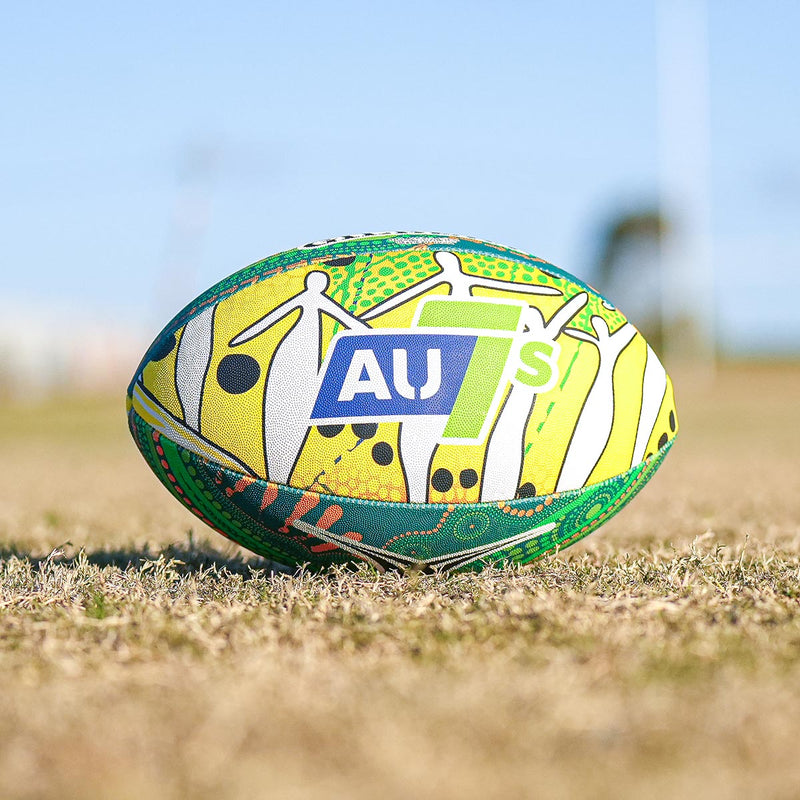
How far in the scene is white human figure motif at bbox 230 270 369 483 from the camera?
2.97m

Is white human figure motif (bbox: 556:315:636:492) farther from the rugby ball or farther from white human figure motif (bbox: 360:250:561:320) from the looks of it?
white human figure motif (bbox: 360:250:561:320)

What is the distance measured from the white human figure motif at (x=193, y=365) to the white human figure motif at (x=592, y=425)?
1077 mm

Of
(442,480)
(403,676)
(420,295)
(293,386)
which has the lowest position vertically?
(403,676)

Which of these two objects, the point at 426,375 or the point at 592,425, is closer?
the point at 426,375

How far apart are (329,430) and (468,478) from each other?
16.6 inches

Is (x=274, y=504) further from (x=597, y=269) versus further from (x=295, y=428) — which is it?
(x=597, y=269)

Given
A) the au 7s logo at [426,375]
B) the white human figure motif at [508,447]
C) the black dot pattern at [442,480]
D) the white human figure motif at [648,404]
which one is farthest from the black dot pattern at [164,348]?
the white human figure motif at [648,404]

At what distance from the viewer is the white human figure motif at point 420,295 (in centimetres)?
295

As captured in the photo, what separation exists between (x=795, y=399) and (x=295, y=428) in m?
23.3

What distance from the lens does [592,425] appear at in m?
3.10

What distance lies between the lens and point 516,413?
299cm

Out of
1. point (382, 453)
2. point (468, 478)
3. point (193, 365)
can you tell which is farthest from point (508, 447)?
point (193, 365)

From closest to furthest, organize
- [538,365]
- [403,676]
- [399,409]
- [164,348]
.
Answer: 1. [403,676]
2. [399,409]
3. [538,365]
4. [164,348]

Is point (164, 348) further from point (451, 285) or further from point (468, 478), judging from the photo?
point (468, 478)
